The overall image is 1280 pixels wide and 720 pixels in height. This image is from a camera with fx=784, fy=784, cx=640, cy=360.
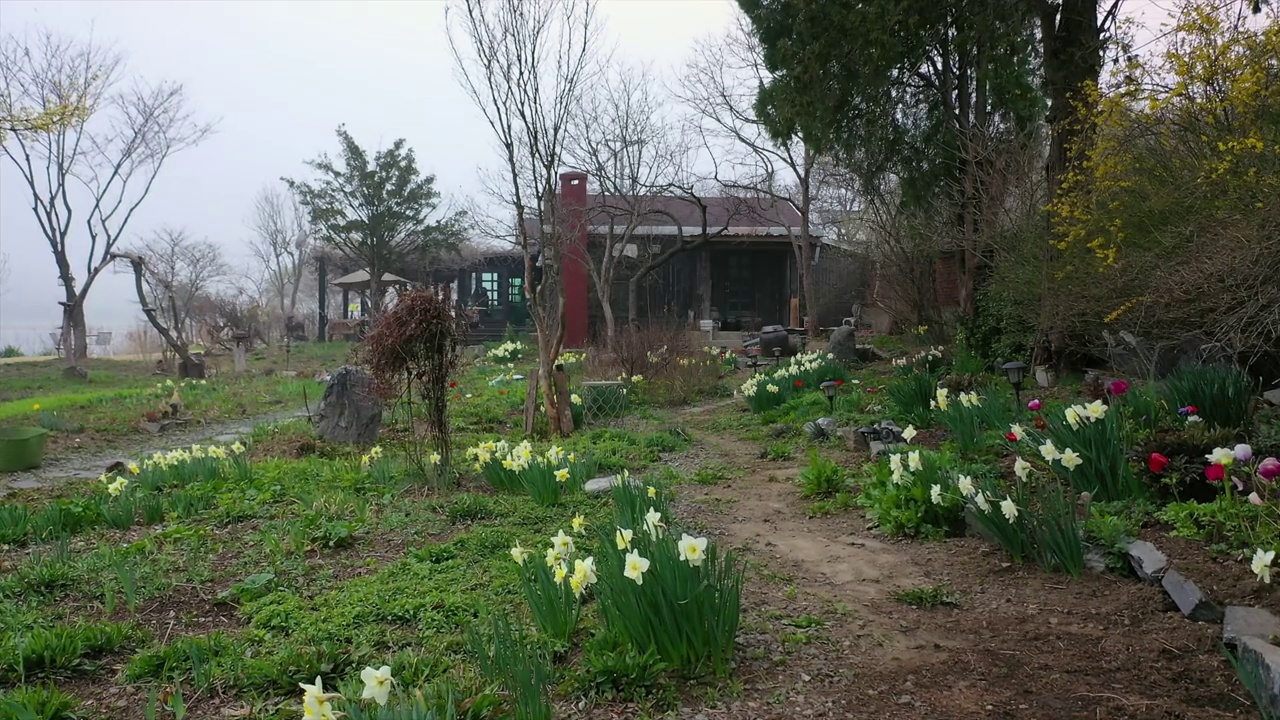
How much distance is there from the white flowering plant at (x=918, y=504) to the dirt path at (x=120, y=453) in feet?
22.3

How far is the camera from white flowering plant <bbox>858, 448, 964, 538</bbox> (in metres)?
4.20

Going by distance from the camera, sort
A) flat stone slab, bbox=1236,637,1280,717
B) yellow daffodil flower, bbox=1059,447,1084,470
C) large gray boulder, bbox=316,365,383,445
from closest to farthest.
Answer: flat stone slab, bbox=1236,637,1280,717 → yellow daffodil flower, bbox=1059,447,1084,470 → large gray boulder, bbox=316,365,383,445

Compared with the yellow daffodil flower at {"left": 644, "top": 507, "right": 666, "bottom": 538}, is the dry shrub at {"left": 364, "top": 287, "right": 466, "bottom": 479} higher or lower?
higher

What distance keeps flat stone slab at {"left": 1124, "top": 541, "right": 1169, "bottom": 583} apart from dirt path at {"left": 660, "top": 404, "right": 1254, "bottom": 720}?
2.7 inches

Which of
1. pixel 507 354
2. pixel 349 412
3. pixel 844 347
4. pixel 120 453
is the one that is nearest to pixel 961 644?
pixel 349 412

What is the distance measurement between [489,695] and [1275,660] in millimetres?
2238

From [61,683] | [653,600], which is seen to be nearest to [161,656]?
[61,683]

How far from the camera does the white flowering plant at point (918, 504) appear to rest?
4203 mm

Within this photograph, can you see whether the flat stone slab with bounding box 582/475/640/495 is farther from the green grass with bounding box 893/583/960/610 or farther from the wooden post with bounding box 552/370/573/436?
the wooden post with bounding box 552/370/573/436

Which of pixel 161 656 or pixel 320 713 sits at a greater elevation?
pixel 320 713

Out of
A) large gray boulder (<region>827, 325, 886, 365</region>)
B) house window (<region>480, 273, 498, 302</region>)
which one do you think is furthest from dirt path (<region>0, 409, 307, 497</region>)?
house window (<region>480, 273, 498, 302</region>)

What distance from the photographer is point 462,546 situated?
421 cm

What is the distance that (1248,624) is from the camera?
2602mm

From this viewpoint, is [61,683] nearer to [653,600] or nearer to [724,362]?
[653,600]
